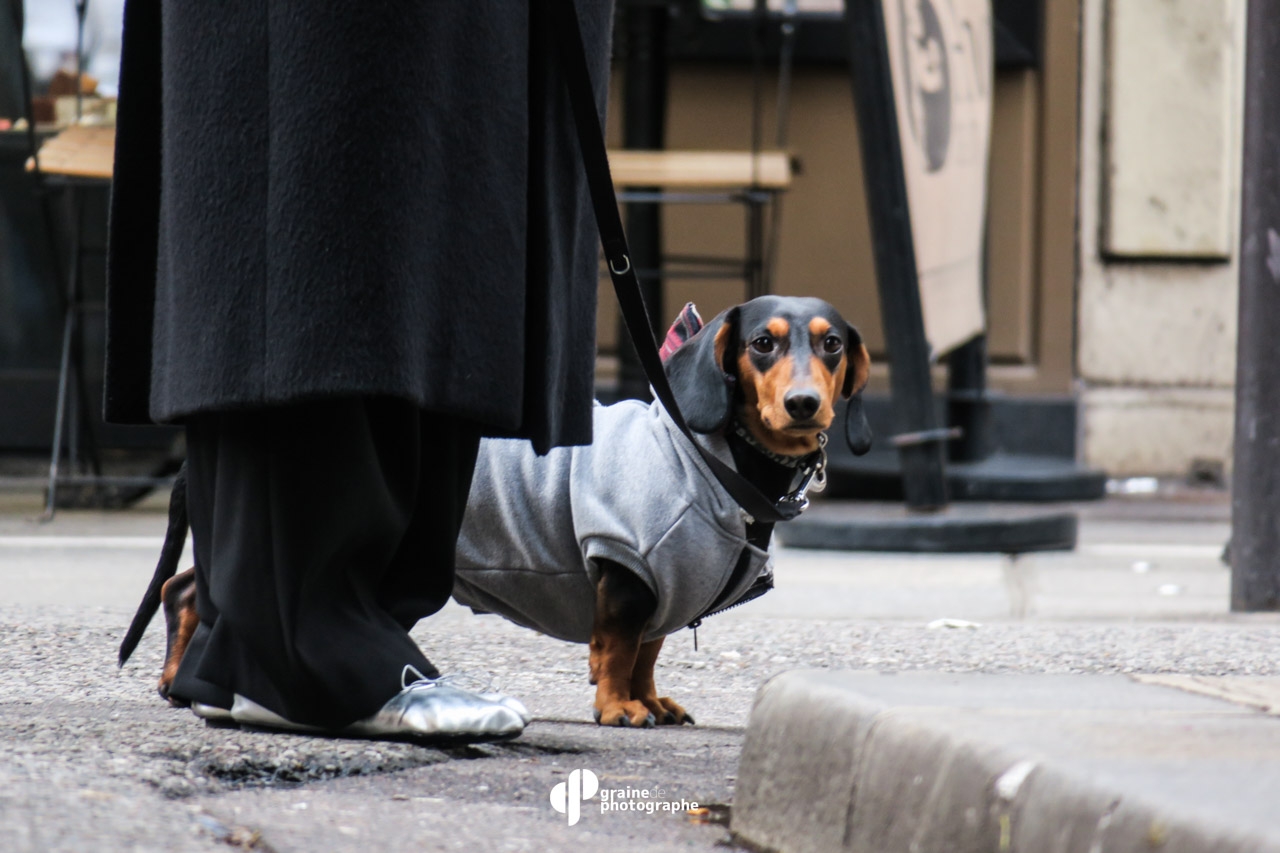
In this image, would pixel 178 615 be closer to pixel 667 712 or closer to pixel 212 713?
pixel 212 713

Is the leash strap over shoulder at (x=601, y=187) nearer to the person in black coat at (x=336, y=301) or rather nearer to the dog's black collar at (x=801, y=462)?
the person in black coat at (x=336, y=301)

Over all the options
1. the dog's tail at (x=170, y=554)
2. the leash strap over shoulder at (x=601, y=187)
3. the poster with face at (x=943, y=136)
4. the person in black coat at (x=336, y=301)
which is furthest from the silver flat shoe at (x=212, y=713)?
the poster with face at (x=943, y=136)

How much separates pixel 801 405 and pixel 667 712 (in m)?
0.52

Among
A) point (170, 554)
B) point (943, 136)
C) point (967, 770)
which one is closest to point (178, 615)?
point (170, 554)

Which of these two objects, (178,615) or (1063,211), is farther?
(1063,211)

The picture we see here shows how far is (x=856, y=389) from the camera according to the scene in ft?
9.32

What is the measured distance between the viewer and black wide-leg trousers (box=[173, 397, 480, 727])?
5.80 feet

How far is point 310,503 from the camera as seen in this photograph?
1771 millimetres

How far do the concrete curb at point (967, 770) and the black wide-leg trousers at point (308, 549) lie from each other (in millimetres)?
446

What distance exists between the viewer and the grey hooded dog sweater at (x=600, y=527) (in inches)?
91.8

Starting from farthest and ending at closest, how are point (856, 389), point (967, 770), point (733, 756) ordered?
point (856, 389) → point (733, 756) → point (967, 770)

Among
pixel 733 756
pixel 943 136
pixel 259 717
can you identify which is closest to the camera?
pixel 259 717

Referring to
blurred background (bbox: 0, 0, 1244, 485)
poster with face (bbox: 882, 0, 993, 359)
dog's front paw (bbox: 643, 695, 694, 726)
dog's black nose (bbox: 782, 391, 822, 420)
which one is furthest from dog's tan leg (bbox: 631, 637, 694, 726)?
blurred background (bbox: 0, 0, 1244, 485)

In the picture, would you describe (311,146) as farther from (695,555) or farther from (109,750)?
(695,555)
